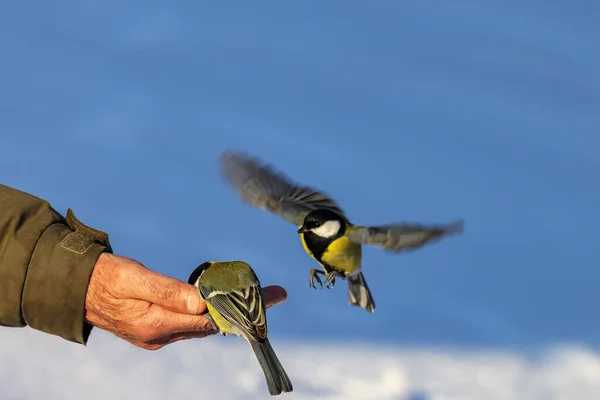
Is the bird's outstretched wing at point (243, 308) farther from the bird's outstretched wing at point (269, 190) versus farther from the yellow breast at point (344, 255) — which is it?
the bird's outstretched wing at point (269, 190)

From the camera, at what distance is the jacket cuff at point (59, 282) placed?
4434 mm

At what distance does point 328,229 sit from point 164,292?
54.2 inches

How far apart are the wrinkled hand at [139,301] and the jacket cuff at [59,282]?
0.26 feet

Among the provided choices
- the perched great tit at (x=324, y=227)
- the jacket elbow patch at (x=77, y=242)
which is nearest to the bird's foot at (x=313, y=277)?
the perched great tit at (x=324, y=227)

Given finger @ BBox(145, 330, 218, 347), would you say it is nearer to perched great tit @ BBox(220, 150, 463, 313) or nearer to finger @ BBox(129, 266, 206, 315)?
finger @ BBox(129, 266, 206, 315)

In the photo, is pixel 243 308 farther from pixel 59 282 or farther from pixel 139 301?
pixel 59 282

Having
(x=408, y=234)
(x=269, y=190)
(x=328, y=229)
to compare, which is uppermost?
(x=269, y=190)

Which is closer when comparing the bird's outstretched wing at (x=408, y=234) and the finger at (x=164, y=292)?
the finger at (x=164, y=292)

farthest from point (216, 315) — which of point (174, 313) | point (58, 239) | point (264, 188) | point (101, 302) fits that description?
point (264, 188)

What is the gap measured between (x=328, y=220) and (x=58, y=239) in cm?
176

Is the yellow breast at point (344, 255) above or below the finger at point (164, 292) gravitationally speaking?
above

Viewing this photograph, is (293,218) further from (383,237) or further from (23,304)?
(23,304)

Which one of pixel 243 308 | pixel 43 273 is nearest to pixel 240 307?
pixel 243 308

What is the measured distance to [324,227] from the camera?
5449mm
